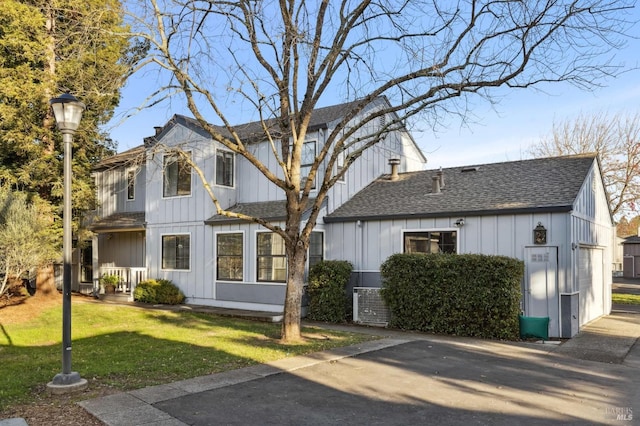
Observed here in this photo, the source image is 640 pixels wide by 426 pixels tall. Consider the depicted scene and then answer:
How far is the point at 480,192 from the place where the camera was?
13008 millimetres

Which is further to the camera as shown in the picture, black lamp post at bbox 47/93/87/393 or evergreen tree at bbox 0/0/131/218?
evergreen tree at bbox 0/0/131/218

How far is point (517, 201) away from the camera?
38.3ft

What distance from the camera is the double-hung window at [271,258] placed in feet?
46.8

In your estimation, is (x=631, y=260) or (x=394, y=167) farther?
(x=631, y=260)

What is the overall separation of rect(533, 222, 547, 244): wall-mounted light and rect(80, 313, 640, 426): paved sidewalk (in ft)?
8.63

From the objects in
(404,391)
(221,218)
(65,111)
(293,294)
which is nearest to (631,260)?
(221,218)

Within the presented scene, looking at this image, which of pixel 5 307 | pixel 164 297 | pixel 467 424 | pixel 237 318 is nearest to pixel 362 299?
pixel 237 318

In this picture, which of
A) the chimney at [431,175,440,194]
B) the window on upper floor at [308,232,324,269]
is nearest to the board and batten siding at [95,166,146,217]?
the window on upper floor at [308,232,324,269]

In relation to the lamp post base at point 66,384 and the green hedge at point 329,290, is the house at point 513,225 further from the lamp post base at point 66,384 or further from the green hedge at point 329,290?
the lamp post base at point 66,384

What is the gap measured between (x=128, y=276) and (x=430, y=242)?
10.8 m

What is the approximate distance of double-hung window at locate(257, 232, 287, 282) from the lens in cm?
1427

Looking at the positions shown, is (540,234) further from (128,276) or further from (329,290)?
(128,276)

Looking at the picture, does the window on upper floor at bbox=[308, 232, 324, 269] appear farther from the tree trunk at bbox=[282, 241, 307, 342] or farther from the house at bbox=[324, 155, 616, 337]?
the tree trunk at bbox=[282, 241, 307, 342]

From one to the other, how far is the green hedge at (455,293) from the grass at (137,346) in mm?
1677
